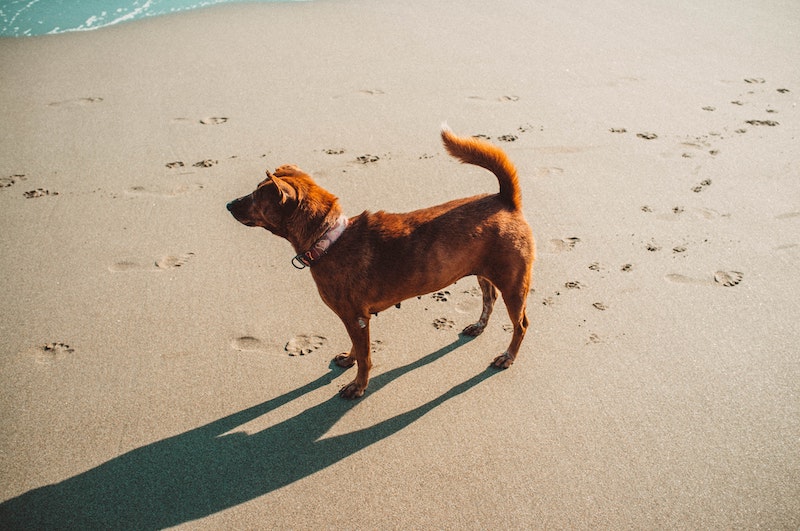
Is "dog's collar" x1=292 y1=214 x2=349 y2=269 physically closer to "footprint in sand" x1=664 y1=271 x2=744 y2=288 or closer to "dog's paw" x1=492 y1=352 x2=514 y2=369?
"dog's paw" x1=492 y1=352 x2=514 y2=369

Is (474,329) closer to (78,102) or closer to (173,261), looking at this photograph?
(173,261)

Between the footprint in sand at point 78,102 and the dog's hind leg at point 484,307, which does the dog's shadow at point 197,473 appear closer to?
the dog's hind leg at point 484,307

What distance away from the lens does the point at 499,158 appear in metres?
3.35

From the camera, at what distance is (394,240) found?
11.0 feet

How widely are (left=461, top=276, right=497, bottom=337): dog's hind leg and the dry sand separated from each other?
0.11 meters

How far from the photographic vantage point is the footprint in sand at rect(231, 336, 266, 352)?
3.88m

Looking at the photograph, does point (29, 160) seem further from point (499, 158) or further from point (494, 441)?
point (494, 441)

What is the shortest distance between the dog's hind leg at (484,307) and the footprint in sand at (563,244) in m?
1.07

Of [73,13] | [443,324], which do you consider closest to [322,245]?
[443,324]

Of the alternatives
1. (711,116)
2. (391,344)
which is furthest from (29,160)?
(711,116)

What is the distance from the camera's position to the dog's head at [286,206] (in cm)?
315

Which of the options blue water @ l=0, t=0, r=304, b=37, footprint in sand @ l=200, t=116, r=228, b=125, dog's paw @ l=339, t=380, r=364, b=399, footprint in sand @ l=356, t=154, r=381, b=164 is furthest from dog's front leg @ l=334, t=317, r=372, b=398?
blue water @ l=0, t=0, r=304, b=37

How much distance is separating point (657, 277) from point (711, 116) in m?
3.30

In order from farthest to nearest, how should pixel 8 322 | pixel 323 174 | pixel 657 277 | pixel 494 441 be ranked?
pixel 323 174 → pixel 657 277 → pixel 8 322 → pixel 494 441
